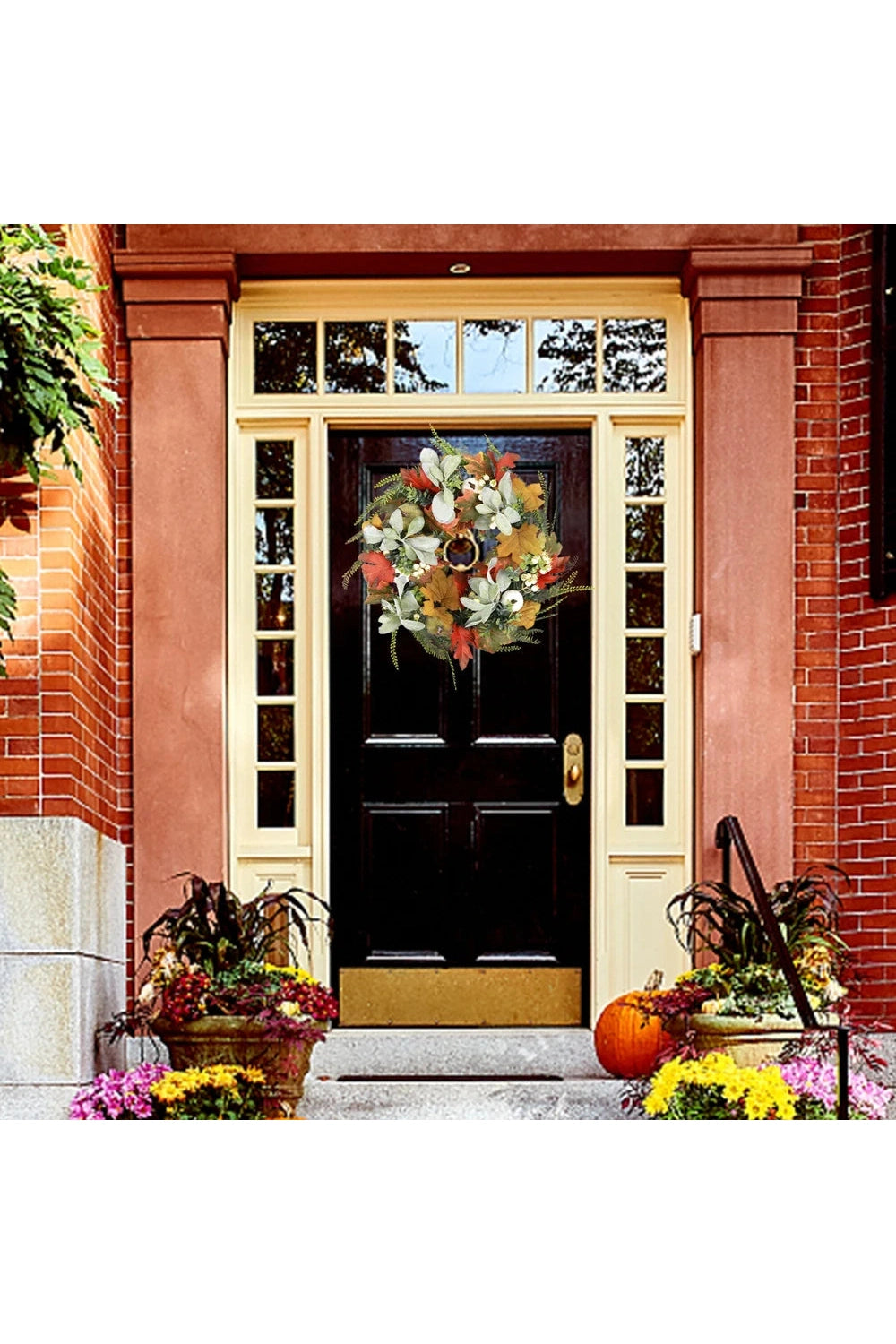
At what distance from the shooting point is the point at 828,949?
19.3 ft

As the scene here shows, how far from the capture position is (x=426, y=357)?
6.91 metres

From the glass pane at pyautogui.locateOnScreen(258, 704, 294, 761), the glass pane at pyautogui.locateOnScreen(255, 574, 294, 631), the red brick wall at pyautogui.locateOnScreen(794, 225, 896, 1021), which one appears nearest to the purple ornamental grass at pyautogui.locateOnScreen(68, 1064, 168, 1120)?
the glass pane at pyautogui.locateOnScreen(258, 704, 294, 761)

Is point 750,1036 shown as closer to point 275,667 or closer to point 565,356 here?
point 275,667

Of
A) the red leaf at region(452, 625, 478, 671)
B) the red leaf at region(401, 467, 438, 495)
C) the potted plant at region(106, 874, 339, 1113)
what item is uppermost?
the red leaf at region(401, 467, 438, 495)

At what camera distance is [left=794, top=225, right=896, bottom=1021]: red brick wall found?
6496 mm

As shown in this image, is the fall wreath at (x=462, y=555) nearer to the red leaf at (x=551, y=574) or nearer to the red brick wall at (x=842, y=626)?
the red leaf at (x=551, y=574)

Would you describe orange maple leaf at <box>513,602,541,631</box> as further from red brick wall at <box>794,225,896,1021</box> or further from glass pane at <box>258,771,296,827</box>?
glass pane at <box>258,771,296,827</box>

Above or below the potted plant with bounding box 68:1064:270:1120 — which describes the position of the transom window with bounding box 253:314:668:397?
above

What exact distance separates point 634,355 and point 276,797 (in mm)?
2011

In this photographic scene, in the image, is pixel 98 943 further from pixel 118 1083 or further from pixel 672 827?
pixel 672 827

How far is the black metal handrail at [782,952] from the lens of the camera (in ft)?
15.8

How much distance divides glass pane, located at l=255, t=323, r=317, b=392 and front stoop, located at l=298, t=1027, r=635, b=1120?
7.43ft

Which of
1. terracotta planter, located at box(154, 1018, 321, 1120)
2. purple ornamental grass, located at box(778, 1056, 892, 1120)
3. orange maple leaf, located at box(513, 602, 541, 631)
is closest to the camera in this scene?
purple ornamental grass, located at box(778, 1056, 892, 1120)

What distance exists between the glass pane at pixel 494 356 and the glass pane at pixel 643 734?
121 cm
